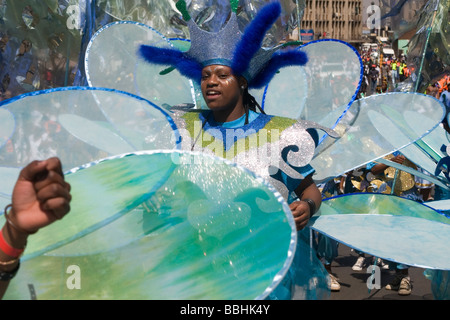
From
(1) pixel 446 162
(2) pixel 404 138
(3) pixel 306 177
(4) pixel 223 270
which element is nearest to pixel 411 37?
(1) pixel 446 162

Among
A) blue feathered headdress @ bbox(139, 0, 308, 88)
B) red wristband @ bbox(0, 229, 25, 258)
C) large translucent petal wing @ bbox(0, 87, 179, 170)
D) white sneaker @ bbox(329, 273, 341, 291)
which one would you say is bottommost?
white sneaker @ bbox(329, 273, 341, 291)

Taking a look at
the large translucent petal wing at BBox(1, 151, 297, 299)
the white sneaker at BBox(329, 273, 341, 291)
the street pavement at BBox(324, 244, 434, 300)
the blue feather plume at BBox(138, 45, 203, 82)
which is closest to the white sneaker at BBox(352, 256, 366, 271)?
the street pavement at BBox(324, 244, 434, 300)

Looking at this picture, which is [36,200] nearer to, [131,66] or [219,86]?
[219,86]

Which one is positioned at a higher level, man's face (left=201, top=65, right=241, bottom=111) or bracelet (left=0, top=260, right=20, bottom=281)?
man's face (left=201, top=65, right=241, bottom=111)

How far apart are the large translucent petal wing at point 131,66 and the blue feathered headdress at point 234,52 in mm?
455

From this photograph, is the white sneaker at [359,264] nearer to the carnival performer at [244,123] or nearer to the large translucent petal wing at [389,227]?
the large translucent petal wing at [389,227]

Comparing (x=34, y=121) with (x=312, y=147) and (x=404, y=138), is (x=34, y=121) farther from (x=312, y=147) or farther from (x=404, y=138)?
(x=404, y=138)

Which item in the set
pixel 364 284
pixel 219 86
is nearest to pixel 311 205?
pixel 219 86

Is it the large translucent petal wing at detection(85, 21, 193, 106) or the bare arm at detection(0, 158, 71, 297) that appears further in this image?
the large translucent petal wing at detection(85, 21, 193, 106)

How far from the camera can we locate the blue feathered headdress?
98.3 inches

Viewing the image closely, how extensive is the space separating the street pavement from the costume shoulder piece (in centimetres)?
255

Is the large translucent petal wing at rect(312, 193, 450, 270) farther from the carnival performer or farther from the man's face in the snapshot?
the man's face

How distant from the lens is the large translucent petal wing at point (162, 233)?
5.42ft

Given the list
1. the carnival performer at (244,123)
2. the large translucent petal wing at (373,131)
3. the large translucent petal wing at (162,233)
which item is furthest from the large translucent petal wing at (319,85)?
the large translucent petal wing at (162,233)
